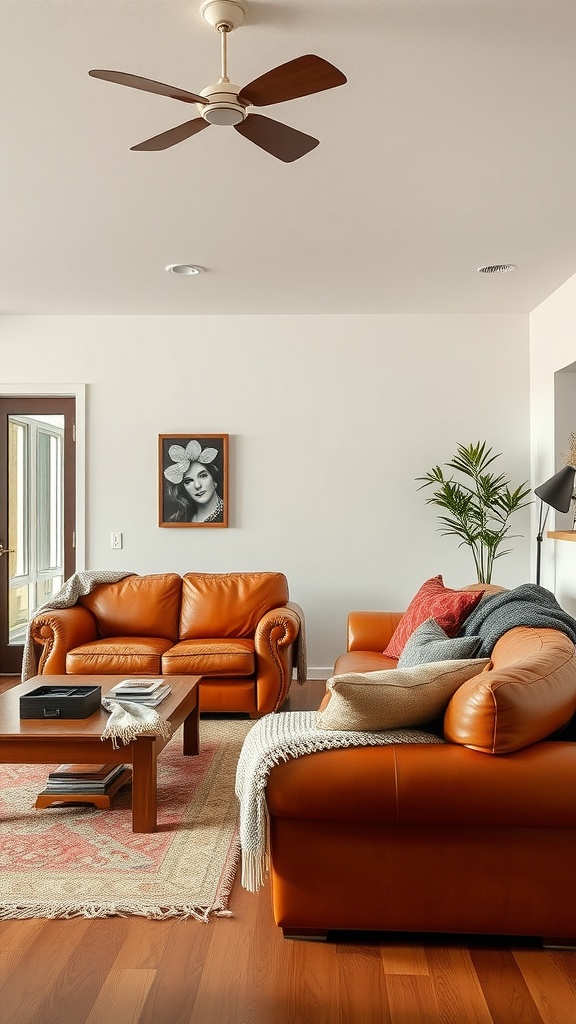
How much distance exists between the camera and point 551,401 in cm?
556

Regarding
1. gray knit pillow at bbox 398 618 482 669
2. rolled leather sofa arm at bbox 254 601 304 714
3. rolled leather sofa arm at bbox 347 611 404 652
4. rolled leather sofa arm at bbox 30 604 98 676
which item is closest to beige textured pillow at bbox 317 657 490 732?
gray knit pillow at bbox 398 618 482 669

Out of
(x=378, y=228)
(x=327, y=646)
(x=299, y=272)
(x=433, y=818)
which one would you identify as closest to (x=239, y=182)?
(x=378, y=228)

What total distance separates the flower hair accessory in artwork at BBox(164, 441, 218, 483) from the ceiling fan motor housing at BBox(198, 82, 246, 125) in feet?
12.2

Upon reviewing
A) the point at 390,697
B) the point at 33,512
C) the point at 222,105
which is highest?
the point at 222,105

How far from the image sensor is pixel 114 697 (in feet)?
11.8

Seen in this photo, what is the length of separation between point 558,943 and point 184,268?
408 centimetres

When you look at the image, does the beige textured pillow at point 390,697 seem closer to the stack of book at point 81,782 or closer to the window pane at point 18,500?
the stack of book at point 81,782

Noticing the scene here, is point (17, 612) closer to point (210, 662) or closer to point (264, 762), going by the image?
point (210, 662)

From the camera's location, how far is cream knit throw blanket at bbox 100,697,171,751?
3088mm

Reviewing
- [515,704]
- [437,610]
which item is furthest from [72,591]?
[515,704]

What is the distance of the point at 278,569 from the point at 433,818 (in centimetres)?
394

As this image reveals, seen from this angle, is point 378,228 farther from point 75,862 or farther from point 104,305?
point 75,862

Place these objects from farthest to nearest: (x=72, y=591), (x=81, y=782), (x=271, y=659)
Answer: (x=72, y=591), (x=271, y=659), (x=81, y=782)

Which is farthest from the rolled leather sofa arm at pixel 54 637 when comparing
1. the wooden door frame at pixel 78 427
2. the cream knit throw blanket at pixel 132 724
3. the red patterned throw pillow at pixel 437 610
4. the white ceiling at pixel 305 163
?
the white ceiling at pixel 305 163
